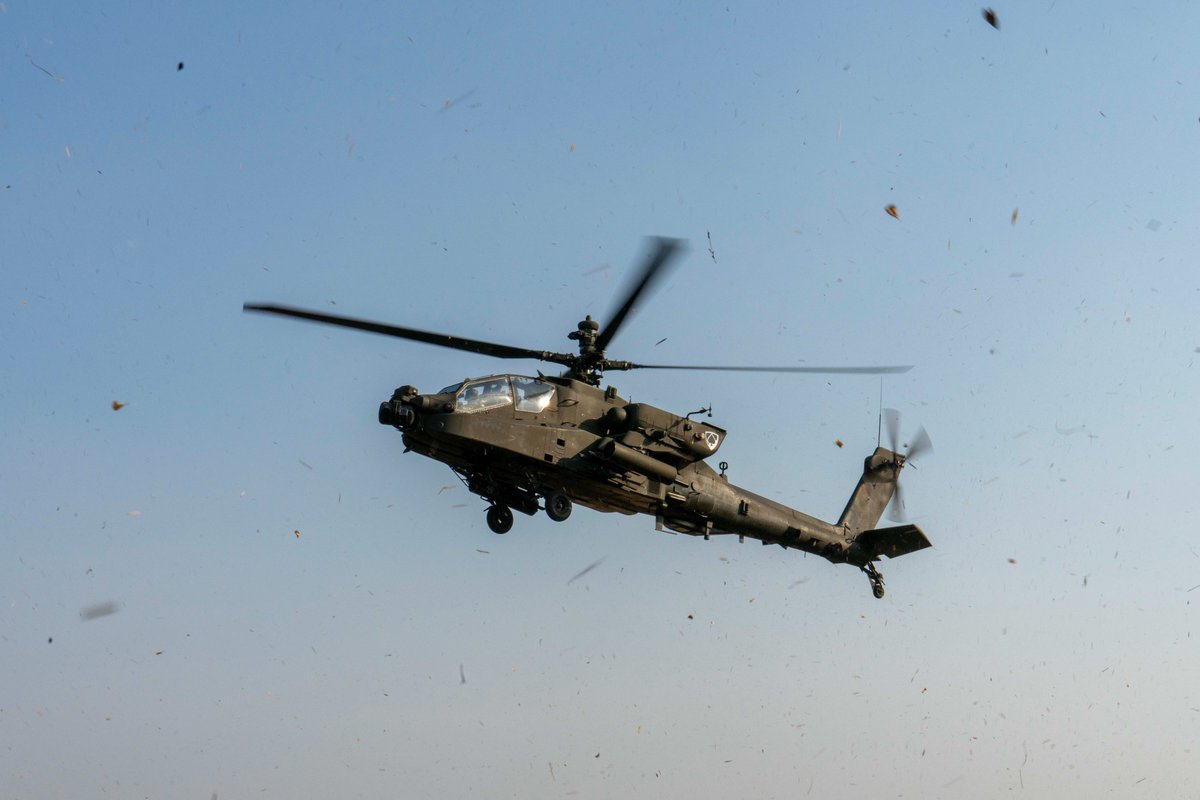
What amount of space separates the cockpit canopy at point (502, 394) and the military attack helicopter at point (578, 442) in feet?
0.07

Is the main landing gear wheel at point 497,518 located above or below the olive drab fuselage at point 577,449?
below

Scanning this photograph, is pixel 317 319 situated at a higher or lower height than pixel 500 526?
higher

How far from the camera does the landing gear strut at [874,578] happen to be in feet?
85.0

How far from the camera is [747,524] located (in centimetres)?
2412

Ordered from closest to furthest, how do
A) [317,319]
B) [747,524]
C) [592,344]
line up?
1. [317,319]
2. [592,344]
3. [747,524]

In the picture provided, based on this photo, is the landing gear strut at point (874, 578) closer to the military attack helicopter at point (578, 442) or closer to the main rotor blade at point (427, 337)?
the military attack helicopter at point (578, 442)

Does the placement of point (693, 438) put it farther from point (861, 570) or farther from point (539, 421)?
point (861, 570)

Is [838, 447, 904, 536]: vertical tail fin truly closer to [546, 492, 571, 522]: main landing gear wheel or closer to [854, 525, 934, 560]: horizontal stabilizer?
[854, 525, 934, 560]: horizontal stabilizer

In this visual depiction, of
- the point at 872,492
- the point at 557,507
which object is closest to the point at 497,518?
the point at 557,507

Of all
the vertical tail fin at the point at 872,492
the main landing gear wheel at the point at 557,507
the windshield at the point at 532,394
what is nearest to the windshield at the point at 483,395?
the windshield at the point at 532,394

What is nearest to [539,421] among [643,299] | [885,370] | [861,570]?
[643,299]

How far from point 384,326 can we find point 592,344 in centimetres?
395

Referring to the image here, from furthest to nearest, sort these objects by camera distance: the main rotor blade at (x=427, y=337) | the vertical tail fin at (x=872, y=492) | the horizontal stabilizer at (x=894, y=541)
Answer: the vertical tail fin at (x=872, y=492)
the horizontal stabilizer at (x=894, y=541)
the main rotor blade at (x=427, y=337)

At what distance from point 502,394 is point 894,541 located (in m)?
9.25
